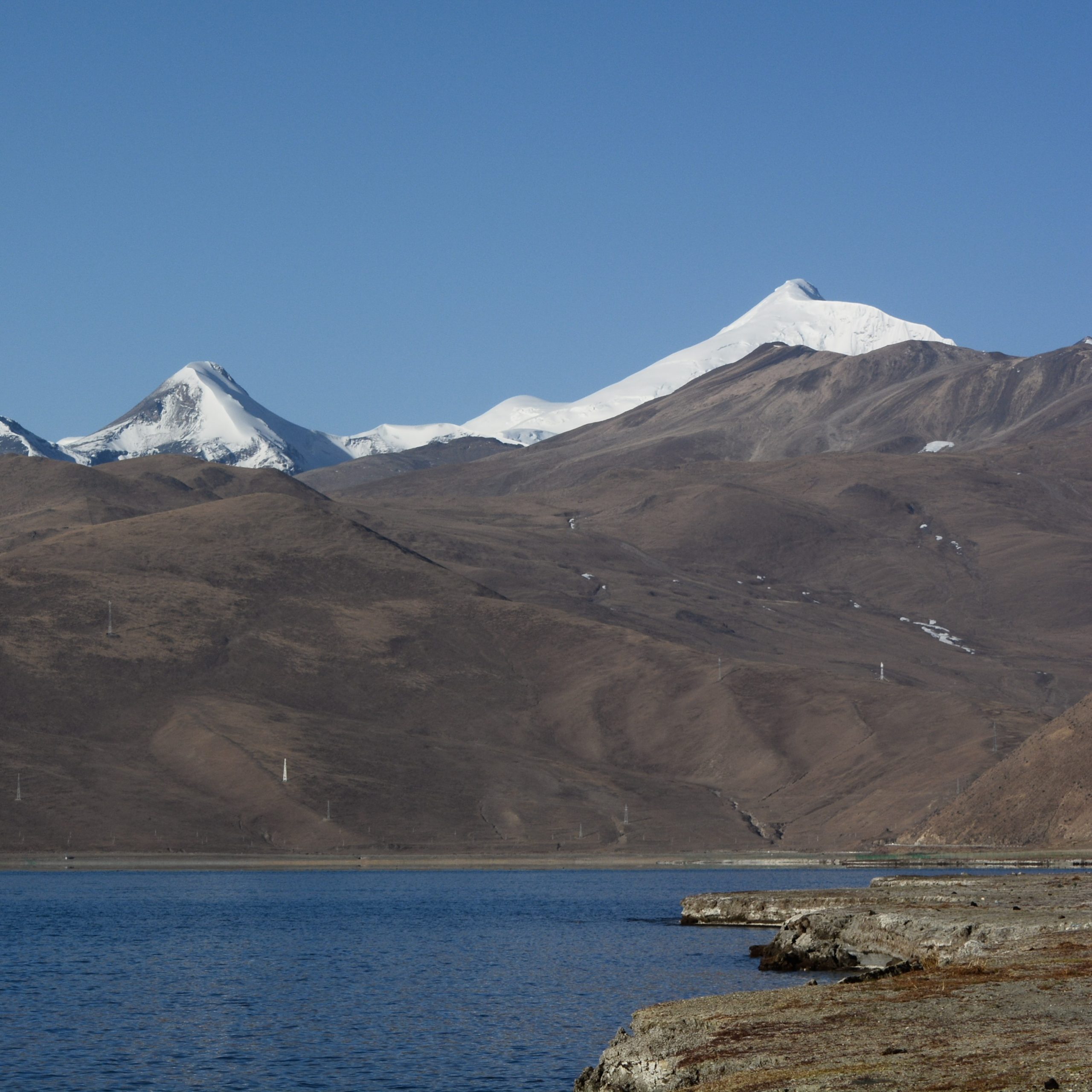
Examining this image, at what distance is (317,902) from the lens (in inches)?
4323

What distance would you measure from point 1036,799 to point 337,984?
10475 cm

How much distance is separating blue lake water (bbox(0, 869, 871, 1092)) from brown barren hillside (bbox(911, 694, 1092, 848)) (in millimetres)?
40042

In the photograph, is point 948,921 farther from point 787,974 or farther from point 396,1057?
point 396,1057

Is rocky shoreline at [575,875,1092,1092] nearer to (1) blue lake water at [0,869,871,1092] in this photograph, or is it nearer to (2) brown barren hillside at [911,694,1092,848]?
(1) blue lake water at [0,869,871,1092]

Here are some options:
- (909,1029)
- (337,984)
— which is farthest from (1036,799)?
(909,1029)

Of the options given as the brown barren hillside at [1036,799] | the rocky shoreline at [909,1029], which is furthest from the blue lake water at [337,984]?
the brown barren hillside at [1036,799]

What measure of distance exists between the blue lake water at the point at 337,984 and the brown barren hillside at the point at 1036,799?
40.0 meters

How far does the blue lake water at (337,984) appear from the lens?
4228 centimetres

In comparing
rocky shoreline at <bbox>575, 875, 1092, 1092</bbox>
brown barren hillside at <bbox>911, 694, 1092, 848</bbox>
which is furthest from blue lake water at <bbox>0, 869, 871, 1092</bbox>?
brown barren hillside at <bbox>911, 694, 1092, 848</bbox>

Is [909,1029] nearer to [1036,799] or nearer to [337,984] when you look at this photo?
[337,984]

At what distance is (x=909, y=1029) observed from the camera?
28000mm

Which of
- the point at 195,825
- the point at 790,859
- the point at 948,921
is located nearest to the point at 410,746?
the point at 195,825

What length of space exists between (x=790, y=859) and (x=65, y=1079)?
12144 cm

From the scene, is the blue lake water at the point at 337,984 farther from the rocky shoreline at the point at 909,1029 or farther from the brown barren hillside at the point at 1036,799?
the brown barren hillside at the point at 1036,799
